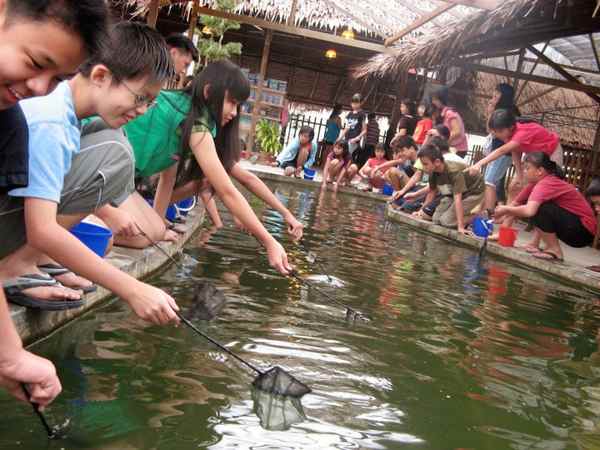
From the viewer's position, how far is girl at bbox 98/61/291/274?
3398 millimetres

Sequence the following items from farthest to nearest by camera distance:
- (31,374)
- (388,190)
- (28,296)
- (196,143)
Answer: (388,190) < (196,143) < (28,296) < (31,374)

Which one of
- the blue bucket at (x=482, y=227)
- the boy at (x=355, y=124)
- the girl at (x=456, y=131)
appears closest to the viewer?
the blue bucket at (x=482, y=227)

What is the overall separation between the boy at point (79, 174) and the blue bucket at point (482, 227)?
19.1ft

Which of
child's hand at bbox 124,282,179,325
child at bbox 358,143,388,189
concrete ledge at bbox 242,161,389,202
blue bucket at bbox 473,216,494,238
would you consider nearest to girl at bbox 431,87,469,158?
concrete ledge at bbox 242,161,389,202

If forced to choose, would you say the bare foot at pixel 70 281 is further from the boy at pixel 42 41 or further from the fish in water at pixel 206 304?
the boy at pixel 42 41

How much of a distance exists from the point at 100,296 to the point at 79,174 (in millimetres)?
866

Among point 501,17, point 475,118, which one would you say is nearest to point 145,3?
point 501,17

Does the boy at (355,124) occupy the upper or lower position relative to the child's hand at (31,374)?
upper

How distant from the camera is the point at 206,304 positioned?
3.39 meters

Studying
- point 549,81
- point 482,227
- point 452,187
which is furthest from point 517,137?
point 549,81

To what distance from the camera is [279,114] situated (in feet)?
66.2

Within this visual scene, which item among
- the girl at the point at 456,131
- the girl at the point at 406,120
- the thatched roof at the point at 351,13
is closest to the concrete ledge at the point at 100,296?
the girl at the point at 456,131

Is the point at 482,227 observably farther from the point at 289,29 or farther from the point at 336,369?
the point at 289,29

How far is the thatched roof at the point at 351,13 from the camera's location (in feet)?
54.1
